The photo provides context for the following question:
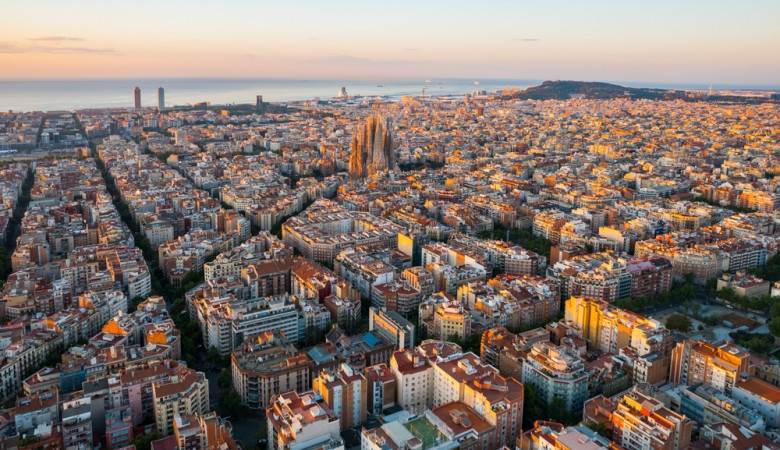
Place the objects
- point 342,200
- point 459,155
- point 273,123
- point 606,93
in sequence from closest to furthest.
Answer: point 342,200, point 459,155, point 273,123, point 606,93

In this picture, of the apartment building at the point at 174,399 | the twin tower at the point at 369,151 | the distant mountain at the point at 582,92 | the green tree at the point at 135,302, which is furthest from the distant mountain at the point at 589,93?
the apartment building at the point at 174,399

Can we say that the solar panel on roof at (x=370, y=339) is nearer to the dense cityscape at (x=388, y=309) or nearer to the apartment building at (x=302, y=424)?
the dense cityscape at (x=388, y=309)

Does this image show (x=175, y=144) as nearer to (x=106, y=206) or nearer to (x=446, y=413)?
(x=106, y=206)

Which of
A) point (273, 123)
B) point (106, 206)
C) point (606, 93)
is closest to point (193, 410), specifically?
point (106, 206)

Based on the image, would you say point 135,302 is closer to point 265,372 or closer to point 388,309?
point 265,372

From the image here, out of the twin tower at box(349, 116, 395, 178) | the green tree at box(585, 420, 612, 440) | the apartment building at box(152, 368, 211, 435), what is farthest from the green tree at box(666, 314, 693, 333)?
the twin tower at box(349, 116, 395, 178)
